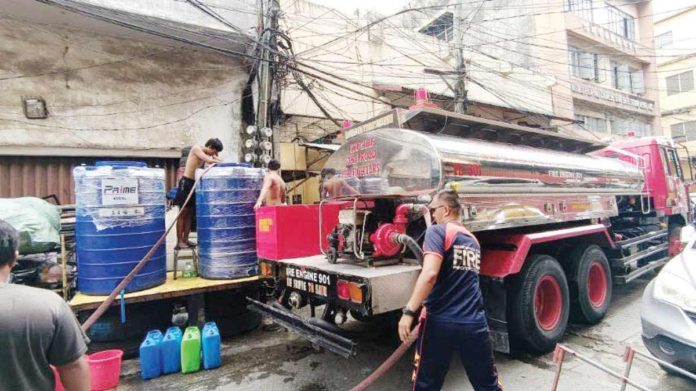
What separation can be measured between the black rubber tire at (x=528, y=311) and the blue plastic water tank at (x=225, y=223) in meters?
3.20

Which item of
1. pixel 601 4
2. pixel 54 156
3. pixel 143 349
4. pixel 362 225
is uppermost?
pixel 601 4

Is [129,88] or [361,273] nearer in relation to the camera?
[361,273]

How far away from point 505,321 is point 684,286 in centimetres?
151

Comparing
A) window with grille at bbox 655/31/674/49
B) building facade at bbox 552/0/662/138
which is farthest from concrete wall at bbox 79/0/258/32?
window with grille at bbox 655/31/674/49

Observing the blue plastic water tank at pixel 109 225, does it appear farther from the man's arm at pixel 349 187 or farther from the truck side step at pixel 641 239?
the truck side step at pixel 641 239

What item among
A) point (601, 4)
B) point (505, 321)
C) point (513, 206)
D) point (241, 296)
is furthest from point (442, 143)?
point (601, 4)

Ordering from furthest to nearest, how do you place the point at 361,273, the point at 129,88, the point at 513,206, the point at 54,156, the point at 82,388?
the point at 129,88 < the point at 54,156 < the point at 513,206 < the point at 361,273 < the point at 82,388

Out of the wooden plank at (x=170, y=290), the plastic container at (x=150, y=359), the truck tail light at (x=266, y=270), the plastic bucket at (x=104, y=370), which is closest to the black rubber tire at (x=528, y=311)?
the truck tail light at (x=266, y=270)

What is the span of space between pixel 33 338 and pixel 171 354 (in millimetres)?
2655

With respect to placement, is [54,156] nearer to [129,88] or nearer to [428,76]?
[129,88]

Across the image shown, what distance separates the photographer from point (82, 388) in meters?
1.69

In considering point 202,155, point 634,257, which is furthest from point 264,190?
point 634,257

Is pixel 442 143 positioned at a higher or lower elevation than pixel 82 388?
higher

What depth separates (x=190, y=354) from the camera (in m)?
3.93
